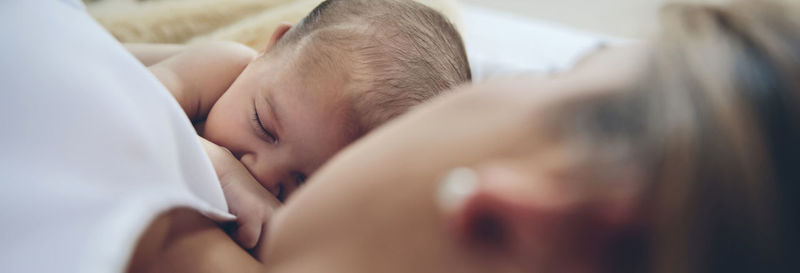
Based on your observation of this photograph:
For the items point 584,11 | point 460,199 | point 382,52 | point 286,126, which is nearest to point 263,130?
point 286,126

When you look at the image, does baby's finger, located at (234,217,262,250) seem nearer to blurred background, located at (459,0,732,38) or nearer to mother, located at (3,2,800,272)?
mother, located at (3,2,800,272)

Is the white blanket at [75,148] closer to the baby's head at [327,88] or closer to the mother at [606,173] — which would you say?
the mother at [606,173]

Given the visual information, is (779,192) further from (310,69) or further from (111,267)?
(310,69)

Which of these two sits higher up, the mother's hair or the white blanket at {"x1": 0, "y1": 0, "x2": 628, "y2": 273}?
the mother's hair

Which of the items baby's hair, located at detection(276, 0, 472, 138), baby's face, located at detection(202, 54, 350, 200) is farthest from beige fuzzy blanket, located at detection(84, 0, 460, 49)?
baby's face, located at detection(202, 54, 350, 200)

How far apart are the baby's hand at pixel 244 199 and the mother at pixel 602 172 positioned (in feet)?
0.77

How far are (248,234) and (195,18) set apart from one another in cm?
67

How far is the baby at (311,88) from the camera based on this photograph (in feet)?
1.99

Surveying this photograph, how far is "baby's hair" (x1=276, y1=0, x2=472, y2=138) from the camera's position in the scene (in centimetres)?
61

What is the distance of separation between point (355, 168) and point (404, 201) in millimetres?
40

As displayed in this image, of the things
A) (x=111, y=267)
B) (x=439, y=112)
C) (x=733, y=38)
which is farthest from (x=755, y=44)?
(x=111, y=267)

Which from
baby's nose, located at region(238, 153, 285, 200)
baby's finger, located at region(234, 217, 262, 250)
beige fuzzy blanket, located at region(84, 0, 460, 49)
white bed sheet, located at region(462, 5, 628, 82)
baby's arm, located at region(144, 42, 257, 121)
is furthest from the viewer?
white bed sheet, located at region(462, 5, 628, 82)

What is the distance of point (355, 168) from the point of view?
0.27m

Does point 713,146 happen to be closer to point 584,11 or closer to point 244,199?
point 244,199
